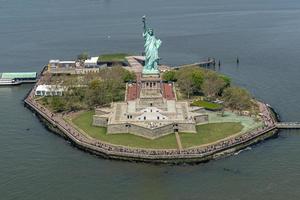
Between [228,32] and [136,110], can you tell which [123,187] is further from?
[228,32]

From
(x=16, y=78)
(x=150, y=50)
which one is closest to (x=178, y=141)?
(x=150, y=50)

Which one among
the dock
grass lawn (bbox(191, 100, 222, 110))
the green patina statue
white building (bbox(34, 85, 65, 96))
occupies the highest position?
the green patina statue

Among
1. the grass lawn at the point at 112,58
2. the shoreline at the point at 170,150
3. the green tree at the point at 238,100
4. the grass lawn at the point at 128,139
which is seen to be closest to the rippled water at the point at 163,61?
the shoreline at the point at 170,150

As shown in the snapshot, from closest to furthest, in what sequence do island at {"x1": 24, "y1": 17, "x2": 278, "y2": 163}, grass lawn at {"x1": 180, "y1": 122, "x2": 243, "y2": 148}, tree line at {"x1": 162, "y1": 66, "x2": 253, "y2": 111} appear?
island at {"x1": 24, "y1": 17, "x2": 278, "y2": 163} < grass lawn at {"x1": 180, "y1": 122, "x2": 243, "y2": 148} < tree line at {"x1": 162, "y1": 66, "x2": 253, "y2": 111}

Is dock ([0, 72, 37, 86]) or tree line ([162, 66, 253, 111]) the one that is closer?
tree line ([162, 66, 253, 111])

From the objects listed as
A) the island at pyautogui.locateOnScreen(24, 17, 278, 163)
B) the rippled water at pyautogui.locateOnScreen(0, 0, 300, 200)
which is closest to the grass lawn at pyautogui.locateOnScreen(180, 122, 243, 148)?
the island at pyautogui.locateOnScreen(24, 17, 278, 163)

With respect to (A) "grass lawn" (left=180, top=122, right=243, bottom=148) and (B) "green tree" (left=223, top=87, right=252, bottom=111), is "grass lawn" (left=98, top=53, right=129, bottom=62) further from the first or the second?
(A) "grass lawn" (left=180, top=122, right=243, bottom=148)
